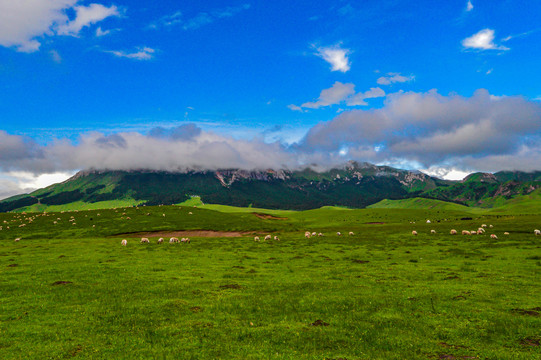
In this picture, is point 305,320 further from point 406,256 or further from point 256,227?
point 256,227

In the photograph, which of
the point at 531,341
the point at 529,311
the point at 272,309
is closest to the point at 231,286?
the point at 272,309

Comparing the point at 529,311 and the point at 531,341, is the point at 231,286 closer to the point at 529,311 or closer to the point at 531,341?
the point at 531,341

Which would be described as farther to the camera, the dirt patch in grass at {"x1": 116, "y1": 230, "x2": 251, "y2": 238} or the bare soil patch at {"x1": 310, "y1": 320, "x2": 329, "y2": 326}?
the dirt patch in grass at {"x1": 116, "y1": 230, "x2": 251, "y2": 238}

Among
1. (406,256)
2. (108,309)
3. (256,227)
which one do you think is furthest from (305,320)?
(256,227)

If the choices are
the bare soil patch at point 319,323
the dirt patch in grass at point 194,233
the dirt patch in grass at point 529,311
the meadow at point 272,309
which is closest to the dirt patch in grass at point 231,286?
the meadow at point 272,309

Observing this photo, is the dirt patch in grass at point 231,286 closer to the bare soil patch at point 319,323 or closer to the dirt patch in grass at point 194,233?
the bare soil patch at point 319,323

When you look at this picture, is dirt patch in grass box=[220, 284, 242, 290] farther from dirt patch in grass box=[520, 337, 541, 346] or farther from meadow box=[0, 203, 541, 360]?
dirt patch in grass box=[520, 337, 541, 346]

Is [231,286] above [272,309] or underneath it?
underneath

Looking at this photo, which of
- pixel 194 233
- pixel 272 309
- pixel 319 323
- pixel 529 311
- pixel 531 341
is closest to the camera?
pixel 531 341

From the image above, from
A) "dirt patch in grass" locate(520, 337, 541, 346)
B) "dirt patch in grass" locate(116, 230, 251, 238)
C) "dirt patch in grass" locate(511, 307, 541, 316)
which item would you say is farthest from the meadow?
"dirt patch in grass" locate(116, 230, 251, 238)

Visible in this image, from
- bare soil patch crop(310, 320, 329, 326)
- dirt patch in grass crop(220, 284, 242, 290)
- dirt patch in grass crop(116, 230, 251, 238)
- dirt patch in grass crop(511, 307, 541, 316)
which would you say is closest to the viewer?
bare soil patch crop(310, 320, 329, 326)

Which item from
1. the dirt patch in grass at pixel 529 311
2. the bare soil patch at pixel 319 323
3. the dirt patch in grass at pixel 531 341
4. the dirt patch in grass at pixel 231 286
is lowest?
the dirt patch in grass at pixel 529 311

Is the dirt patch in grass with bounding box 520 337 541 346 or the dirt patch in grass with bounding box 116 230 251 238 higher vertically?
the dirt patch in grass with bounding box 520 337 541 346

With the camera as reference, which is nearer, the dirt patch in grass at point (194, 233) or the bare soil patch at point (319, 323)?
the bare soil patch at point (319, 323)
